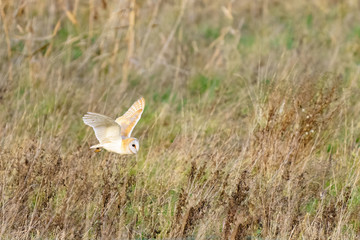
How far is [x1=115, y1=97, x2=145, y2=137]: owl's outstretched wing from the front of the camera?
3.79 metres

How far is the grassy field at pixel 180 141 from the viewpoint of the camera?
3959mm

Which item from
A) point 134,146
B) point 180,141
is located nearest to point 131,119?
point 134,146

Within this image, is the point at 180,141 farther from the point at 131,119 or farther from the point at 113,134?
the point at 113,134

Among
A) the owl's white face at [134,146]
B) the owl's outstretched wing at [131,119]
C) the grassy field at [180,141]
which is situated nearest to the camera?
the owl's white face at [134,146]

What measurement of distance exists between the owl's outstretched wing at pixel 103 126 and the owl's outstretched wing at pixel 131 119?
0.12 meters

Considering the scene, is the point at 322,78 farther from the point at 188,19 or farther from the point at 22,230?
the point at 188,19

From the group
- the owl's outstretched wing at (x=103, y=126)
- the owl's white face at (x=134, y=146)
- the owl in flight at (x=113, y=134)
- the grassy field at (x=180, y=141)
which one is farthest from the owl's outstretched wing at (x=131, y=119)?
the grassy field at (x=180, y=141)

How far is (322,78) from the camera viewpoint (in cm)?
568

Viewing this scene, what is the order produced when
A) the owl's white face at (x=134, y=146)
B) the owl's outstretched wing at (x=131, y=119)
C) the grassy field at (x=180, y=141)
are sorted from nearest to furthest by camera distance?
the owl's white face at (x=134, y=146)
the owl's outstretched wing at (x=131, y=119)
the grassy field at (x=180, y=141)

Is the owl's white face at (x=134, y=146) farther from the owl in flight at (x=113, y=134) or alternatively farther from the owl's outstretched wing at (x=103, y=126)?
the owl's outstretched wing at (x=103, y=126)

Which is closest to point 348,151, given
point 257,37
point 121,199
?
point 121,199

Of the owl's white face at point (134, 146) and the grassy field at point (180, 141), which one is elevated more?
the owl's white face at point (134, 146)

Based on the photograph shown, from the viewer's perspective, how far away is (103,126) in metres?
3.68

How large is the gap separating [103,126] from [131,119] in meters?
0.23
